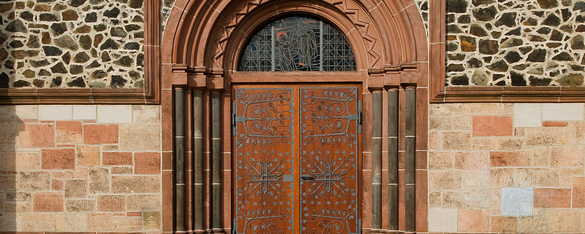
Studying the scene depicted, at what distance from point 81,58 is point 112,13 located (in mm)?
617

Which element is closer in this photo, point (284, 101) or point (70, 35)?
point (70, 35)

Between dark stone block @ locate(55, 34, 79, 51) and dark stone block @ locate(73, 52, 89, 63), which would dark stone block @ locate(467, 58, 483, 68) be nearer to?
dark stone block @ locate(73, 52, 89, 63)

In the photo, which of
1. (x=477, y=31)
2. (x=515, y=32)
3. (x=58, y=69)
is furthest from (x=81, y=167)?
(x=515, y=32)

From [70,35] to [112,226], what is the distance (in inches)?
87.2

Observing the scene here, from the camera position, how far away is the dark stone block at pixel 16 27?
5996 mm

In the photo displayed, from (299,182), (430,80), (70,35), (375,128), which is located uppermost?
(70,35)

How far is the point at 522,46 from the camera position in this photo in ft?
19.5

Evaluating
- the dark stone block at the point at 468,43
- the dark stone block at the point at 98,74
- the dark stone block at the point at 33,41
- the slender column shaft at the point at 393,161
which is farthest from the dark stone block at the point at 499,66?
the dark stone block at the point at 33,41

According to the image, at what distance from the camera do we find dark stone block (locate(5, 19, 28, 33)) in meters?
6.00

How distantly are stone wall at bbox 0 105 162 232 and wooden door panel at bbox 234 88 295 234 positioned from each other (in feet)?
3.27

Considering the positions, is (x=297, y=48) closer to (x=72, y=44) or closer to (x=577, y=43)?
(x=72, y=44)

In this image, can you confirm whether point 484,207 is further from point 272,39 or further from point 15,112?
point 15,112

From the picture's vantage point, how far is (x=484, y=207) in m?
5.93

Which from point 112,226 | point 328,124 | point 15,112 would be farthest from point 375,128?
point 15,112
